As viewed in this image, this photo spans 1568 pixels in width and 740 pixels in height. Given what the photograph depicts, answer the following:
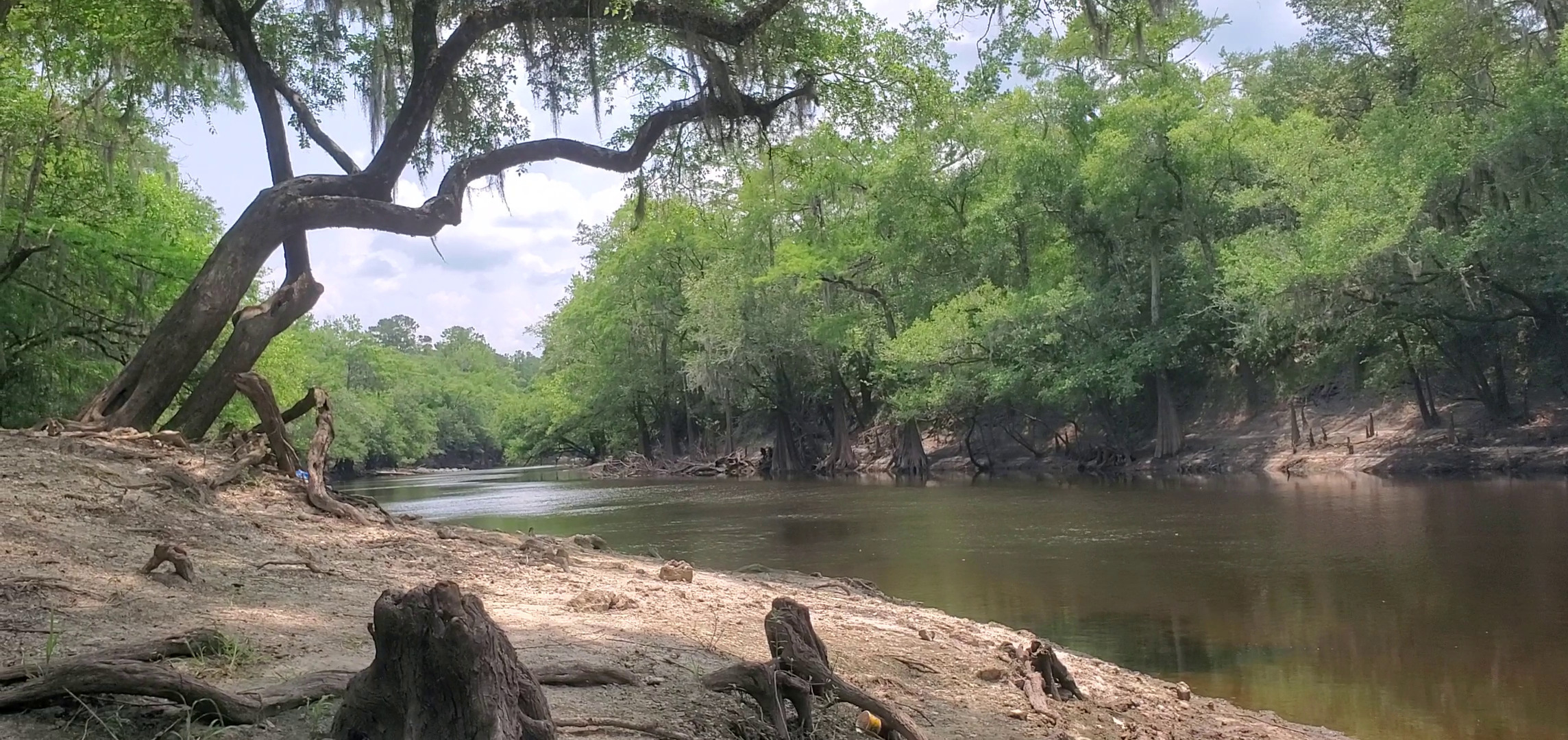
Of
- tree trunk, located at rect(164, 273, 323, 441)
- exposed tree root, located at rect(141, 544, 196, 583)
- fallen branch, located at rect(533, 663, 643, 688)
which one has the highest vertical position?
tree trunk, located at rect(164, 273, 323, 441)

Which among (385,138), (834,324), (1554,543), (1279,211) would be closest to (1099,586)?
(1554,543)

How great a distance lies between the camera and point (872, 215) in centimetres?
3828

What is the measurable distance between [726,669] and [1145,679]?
4.22 meters

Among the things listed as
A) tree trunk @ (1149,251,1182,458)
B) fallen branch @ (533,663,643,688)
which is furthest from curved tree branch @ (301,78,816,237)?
tree trunk @ (1149,251,1182,458)

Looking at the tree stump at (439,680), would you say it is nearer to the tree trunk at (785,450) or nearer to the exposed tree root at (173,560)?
the exposed tree root at (173,560)

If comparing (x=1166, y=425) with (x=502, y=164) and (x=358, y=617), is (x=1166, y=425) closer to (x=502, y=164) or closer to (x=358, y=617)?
(x=502, y=164)

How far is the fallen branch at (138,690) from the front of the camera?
3.45m

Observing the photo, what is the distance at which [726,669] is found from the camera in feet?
15.6

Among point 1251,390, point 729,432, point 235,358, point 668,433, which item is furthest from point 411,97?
point 668,433

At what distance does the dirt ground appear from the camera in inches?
171

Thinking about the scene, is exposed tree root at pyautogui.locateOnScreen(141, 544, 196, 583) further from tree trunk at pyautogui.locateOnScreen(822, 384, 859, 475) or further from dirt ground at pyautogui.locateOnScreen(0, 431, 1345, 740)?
tree trunk at pyautogui.locateOnScreen(822, 384, 859, 475)

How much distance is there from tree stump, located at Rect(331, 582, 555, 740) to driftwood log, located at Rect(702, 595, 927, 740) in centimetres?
131

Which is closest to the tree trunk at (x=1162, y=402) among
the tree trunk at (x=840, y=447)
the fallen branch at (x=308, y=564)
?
the tree trunk at (x=840, y=447)

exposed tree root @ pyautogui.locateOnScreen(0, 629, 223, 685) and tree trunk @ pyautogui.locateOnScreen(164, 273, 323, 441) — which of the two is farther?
tree trunk @ pyautogui.locateOnScreen(164, 273, 323, 441)
